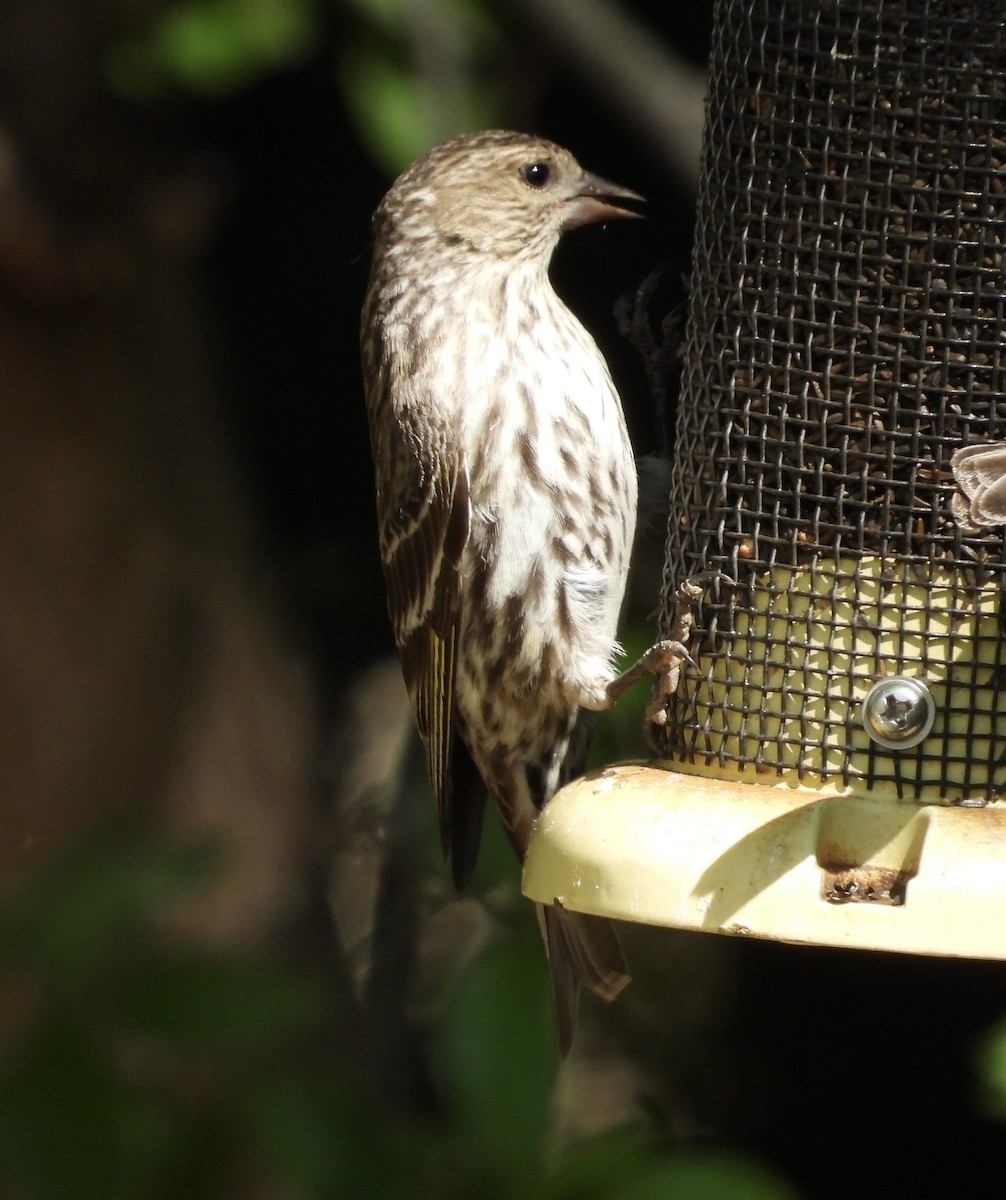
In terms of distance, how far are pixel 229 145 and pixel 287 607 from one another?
4.92 feet

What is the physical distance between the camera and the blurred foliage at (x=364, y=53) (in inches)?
191

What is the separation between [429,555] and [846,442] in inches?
46.1

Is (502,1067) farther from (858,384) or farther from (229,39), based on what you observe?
(229,39)

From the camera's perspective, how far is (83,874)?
455cm

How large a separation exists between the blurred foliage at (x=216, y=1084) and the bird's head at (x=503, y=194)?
1.60 metres

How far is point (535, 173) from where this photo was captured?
486cm

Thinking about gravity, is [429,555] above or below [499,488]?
below

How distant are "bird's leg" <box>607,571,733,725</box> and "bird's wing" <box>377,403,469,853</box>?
66cm

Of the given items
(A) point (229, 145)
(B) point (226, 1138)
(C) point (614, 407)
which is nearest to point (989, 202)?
(C) point (614, 407)

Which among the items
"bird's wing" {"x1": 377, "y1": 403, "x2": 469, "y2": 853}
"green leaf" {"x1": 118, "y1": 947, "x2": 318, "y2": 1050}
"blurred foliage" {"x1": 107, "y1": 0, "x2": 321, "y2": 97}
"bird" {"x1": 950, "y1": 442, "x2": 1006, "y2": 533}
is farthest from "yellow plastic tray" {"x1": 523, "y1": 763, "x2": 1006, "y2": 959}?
"blurred foliage" {"x1": 107, "y1": 0, "x2": 321, "y2": 97}

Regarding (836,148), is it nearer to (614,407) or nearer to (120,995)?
(614,407)

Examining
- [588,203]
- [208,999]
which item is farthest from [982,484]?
[208,999]

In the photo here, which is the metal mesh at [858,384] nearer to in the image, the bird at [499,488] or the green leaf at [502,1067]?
the bird at [499,488]

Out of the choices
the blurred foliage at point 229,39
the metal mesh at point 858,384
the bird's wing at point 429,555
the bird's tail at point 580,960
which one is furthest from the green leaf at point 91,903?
the blurred foliage at point 229,39
